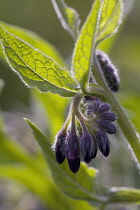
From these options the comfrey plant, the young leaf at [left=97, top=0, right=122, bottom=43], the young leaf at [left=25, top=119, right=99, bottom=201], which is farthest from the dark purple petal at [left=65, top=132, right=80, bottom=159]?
the young leaf at [left=97, top=0, right=122, bottom=43]

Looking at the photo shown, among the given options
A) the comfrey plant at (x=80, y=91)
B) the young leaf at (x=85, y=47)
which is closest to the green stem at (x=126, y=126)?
the comfrey plant at (x=80, y=91)

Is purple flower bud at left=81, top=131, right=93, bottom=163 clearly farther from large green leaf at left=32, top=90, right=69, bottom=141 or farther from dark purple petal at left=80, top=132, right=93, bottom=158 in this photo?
large green leaf at left=32, top=90, right=69, bottom=141

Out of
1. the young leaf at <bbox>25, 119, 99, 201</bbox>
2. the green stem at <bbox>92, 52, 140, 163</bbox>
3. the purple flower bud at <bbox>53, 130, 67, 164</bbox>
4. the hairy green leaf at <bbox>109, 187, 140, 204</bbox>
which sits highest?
the purple flower bud at <bbox>53, 130, 67, 164</bbox>

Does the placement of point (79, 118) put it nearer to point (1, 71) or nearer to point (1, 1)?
point (1, 71)

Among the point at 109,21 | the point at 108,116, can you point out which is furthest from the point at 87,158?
the point at 109,21

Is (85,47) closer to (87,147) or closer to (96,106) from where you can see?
(96,106)

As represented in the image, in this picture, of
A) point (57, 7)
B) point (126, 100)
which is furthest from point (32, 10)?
point (57, 7)

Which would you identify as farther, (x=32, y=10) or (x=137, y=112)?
(x=32, y=10)

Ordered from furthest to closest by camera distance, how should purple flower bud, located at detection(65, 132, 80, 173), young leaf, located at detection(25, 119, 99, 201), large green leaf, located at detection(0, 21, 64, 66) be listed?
large green leaf, located at detection(0, 21, 64, 66)
young leaf, located at detection(25, 119, 99, 201)
purple flower bud, located at detection(65, 132, 80, 173)

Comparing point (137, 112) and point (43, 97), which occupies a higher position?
point (43, 97)
